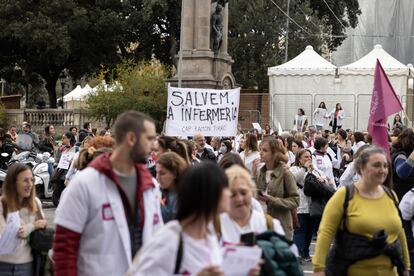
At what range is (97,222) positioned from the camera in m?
4.75

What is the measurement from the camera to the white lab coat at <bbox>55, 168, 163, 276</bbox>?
15.5ft

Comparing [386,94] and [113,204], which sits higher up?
[386,94]

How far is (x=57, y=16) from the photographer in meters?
45.6

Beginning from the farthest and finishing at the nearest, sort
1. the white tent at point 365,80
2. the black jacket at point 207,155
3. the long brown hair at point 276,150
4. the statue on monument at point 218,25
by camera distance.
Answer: the statue on monument at point 218,25 → the white tent at point 365,80 → the black jacket at point 207,155 → the long brown hair at point 276,150

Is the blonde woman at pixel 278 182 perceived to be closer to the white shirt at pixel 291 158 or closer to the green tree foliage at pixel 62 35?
the white shirt at pixel 291 158

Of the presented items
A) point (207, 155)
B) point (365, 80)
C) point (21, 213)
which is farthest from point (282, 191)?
point (365, 80)

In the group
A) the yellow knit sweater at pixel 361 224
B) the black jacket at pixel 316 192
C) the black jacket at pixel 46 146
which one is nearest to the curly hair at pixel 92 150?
the yellow knit sweater at pixel 361 224

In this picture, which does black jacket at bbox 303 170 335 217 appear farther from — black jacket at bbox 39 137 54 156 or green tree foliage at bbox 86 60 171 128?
green tree foliage at bbox 86 60 171 128

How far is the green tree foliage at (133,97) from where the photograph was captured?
3534 cm


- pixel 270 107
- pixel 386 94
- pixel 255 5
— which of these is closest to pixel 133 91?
pixel 270 107

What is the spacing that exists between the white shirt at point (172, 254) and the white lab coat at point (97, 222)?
732mm

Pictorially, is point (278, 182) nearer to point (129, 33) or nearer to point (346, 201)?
point (346, 201)

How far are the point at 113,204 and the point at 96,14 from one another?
43.5m

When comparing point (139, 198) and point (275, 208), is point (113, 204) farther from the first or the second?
point (275, 208)
